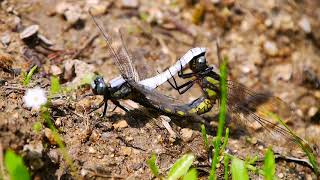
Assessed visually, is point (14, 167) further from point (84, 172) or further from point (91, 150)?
point (91, 150)

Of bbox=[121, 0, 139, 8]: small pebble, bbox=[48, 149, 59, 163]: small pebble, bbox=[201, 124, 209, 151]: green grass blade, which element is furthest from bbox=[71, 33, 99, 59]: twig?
bbox=[201, 124, 209, 151]: green grass blade

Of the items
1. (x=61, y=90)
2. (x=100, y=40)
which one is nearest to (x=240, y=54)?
(x=100, y=40)

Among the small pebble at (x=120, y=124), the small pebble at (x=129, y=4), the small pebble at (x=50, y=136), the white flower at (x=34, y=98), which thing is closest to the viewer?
the small pebble at (x=50, y=136)

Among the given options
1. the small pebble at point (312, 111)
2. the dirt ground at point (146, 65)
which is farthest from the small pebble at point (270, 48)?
the small pebble at point (312, 111)

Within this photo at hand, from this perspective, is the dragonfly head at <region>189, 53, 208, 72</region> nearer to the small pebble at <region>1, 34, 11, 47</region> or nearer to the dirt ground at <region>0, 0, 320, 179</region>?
the dirt ground at <region>0, 0, 320, 179</region>

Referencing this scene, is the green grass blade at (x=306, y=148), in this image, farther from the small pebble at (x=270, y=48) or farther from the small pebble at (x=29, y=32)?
the small pebble at (x=29, y=32)
